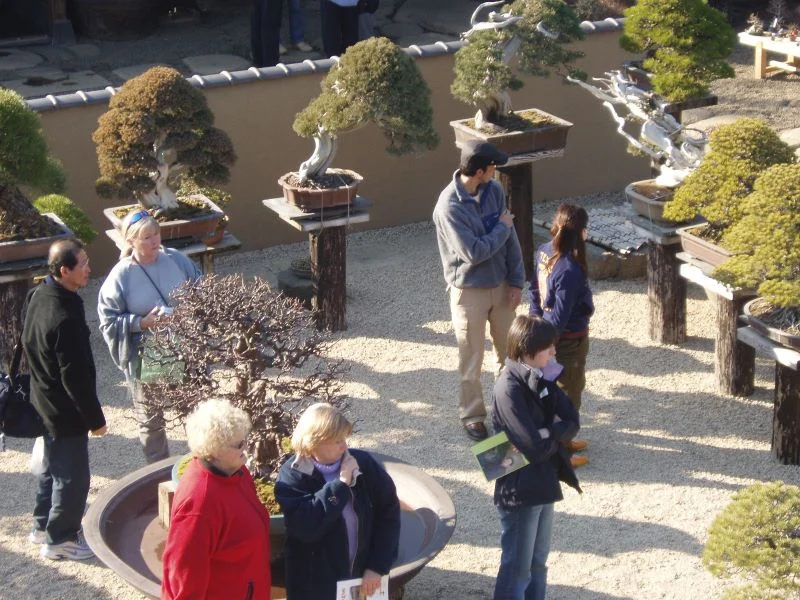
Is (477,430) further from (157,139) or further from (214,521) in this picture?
(214,521)

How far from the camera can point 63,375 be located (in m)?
4.93

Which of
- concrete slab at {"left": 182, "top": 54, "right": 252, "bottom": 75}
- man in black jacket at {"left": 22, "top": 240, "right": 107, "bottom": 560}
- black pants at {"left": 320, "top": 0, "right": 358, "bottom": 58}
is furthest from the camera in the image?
concrete slab at {"left": 182, "top": 54, "right": 252, "bottom": 75}

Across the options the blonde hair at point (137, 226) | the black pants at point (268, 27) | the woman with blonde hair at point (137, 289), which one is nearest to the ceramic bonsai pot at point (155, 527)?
the woman with blonde hair at point (137, 289)

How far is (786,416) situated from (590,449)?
0.95 meters

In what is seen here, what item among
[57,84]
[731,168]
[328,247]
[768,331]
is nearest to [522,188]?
[328,247]

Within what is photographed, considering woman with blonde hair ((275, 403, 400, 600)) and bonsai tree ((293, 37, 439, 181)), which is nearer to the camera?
woman with blonde hair ((275, 403, 400, 600))

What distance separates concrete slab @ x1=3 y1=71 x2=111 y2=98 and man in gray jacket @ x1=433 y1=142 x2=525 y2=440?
239 inches

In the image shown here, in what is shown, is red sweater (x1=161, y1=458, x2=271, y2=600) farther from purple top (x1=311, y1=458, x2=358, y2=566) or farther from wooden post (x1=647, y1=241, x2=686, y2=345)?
wooden post (x1=647, y1=241, x2=686, y2=345)

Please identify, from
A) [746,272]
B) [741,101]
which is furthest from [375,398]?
[741,101]

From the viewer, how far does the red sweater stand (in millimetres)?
3621

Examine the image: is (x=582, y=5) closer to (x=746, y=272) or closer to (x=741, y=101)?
(x=741, y=101)

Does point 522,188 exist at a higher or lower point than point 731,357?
higher

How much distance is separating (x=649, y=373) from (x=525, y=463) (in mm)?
2781

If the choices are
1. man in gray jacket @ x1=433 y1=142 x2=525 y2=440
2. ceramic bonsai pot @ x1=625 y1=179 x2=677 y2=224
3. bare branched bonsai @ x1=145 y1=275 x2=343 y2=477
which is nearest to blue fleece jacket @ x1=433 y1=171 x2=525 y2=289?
man in gray jacket @ x1=433 y1=142 x2=525 y2=440
